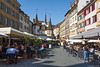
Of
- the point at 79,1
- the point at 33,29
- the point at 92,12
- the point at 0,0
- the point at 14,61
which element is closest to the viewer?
the point at 14,61

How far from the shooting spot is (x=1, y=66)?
9.03m

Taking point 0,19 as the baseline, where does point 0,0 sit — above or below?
above

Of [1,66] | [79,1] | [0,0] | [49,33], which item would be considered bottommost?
[1,66]

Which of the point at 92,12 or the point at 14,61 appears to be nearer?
the point at 14,61

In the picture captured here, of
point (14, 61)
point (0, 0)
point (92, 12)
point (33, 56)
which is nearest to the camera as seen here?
point (14, 61)

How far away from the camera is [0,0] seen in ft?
89.2

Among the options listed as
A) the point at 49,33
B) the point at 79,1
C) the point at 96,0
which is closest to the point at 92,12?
the point at 96,0

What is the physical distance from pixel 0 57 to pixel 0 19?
57.6 ft

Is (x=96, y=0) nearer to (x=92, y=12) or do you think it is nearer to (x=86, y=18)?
(x=92, y=12)

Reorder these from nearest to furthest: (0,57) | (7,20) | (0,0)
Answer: (0,57) < (0,0) < (7,20)

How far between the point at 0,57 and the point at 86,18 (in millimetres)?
26899

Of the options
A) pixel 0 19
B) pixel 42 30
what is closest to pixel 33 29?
pixel 42 30

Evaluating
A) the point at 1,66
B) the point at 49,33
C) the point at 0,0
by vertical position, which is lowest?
the point at 1,66

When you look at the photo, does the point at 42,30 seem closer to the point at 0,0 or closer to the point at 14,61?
the point at 0,0
